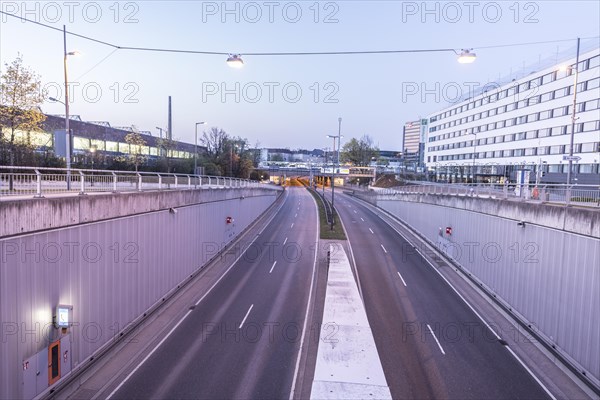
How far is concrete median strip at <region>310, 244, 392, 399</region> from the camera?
383 inches

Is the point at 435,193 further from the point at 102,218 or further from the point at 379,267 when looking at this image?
the point at 102,218

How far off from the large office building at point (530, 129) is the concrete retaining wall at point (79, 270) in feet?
80.0

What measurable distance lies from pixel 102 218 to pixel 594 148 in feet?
178

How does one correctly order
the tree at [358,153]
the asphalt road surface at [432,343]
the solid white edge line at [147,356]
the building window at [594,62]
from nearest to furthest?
the solid white edge line at [147,356] < the asphalt road surface at [432,343] < the building window at [594,62] < the tree at [358,153]

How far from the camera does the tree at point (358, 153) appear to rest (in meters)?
134

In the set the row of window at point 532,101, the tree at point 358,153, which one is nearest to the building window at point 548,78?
the row of window at point 532,101

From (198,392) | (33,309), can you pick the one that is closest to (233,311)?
(198,392)

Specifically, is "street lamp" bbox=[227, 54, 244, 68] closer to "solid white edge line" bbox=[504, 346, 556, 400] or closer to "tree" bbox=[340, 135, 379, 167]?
"solid white edge line" bbox=[504, 346, 556, 400]

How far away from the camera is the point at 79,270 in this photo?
11094 millimetres

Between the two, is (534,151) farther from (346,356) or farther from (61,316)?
(61,316)

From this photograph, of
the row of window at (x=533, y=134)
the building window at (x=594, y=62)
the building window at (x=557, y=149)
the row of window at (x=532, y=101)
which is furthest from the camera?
the building window at (x=557, y=149)

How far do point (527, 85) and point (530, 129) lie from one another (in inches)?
283

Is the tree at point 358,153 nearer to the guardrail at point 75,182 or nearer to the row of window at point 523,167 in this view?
the row of window at point 523,167

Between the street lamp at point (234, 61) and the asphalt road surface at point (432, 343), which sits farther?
the street lamp at point (234, 61)
